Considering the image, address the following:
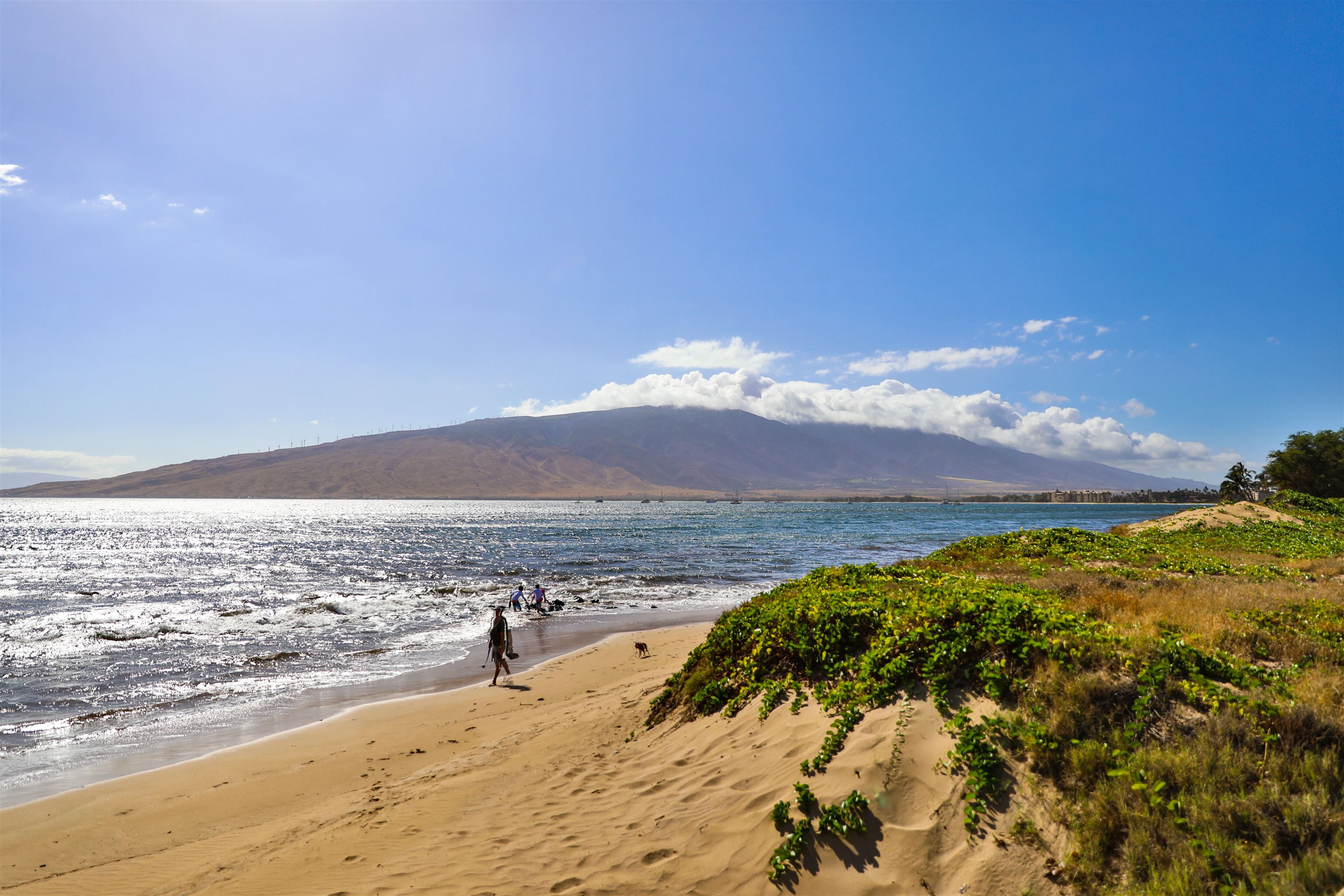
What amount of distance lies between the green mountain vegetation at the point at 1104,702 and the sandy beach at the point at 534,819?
0.30m

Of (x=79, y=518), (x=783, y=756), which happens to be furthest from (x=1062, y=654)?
(x=79, y=518)

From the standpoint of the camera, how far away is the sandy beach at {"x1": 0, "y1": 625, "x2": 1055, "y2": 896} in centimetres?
583

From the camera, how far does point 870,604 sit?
30.7 feet

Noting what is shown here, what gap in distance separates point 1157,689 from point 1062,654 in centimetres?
83

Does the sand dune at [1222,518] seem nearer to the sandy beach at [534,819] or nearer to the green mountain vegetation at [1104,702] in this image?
the green mountain vegetation at [1104,702]

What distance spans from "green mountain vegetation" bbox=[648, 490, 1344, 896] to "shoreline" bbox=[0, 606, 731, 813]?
7.37 metres

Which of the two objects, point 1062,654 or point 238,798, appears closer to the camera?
point 1062,654

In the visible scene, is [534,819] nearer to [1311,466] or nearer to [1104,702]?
[1104,702]

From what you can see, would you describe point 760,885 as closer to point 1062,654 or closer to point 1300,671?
point 1062,654

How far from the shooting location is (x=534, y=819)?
755cm

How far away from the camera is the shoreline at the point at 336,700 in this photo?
36.1ft

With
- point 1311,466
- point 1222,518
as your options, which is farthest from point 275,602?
point 1311,466

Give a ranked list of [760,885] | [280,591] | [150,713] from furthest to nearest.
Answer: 1. [280,591]
2. [150,713]
3. [760,885]

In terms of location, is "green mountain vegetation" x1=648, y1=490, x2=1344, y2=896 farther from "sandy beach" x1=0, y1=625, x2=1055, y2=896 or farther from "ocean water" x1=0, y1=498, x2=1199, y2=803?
"ocean water" x1=0, y1=498, x2=1199, y2=803
